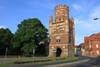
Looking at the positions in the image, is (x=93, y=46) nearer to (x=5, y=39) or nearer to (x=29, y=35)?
(x=29, y=35)

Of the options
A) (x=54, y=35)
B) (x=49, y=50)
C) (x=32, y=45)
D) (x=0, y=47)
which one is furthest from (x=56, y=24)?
(x=0, y=47)

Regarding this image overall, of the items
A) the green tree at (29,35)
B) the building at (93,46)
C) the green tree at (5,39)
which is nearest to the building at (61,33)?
the green tree at (29,35)

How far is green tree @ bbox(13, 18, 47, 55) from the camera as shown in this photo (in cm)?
10086

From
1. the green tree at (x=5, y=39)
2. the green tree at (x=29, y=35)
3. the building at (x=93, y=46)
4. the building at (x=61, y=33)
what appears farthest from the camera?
the building at (x=93, y=46)

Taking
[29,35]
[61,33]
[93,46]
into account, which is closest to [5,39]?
[29,35]

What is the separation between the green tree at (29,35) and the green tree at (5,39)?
3.00 m

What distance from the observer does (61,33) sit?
112 metres

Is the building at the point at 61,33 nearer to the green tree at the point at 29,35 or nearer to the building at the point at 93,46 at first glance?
the green tree at the point at 29,35

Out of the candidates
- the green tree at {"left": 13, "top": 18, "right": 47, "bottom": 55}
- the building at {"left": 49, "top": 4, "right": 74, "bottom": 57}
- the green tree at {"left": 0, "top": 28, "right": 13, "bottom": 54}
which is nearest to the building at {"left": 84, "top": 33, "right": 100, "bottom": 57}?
the building at {"left": 49, "top": 4, "right": 74, "bottom": 57}

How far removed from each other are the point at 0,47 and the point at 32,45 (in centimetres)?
1272

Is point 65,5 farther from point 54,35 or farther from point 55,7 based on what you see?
point 54,35

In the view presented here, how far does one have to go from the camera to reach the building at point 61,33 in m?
109

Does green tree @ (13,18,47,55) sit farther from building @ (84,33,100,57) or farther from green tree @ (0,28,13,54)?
building @ (84,33,100,57)

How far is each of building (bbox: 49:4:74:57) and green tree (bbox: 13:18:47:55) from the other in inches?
230
